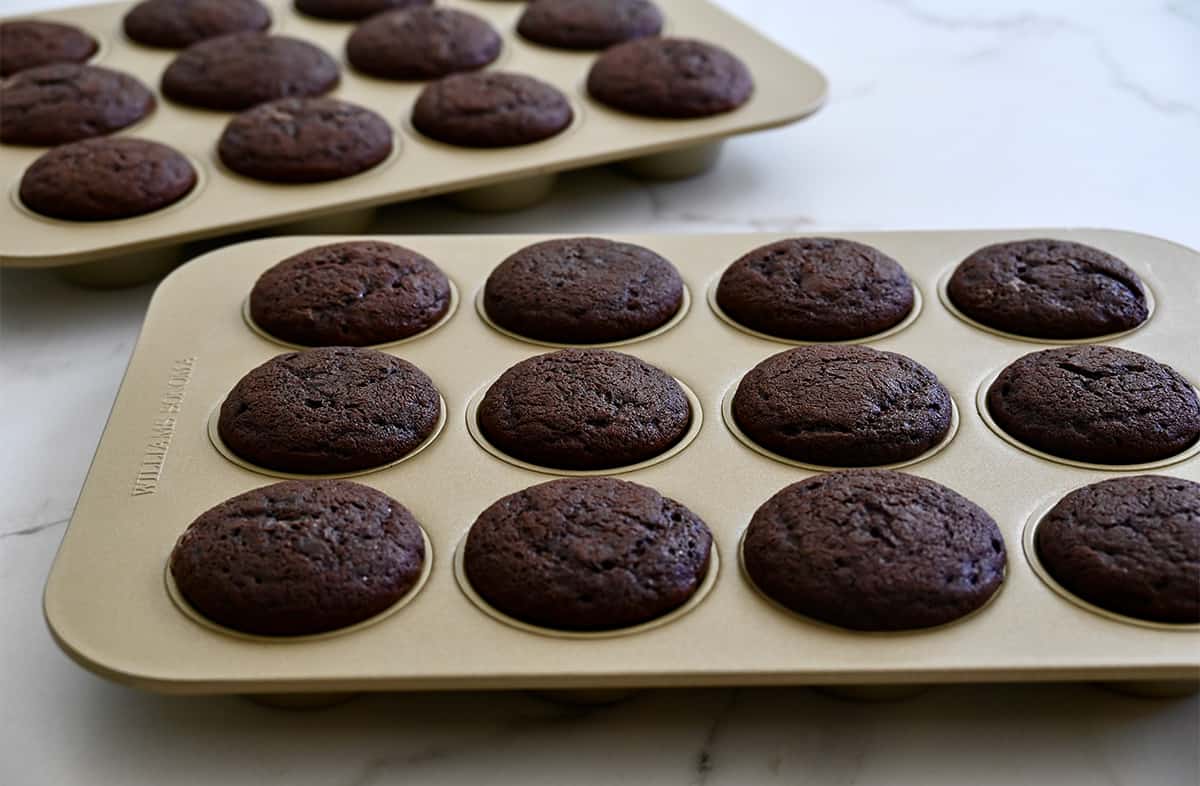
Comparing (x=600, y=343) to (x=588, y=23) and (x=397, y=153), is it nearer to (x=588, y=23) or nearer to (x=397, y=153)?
(x=397, y=153)

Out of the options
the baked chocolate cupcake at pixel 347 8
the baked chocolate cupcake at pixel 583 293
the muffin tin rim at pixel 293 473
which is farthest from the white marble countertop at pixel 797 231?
the baked chocolate cupcake at pixel 347 8

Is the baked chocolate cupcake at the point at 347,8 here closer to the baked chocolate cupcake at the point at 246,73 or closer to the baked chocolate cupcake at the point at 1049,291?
the baked chocolate cupcake at the point at 246,73

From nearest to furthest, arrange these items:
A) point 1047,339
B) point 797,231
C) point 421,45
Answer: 1. point 1047,339
2. point 797,231
3. point 421,45

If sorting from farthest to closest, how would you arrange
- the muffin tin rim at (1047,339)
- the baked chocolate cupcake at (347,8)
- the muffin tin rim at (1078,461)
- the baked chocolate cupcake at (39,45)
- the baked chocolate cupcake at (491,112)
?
the baked chocolate cupcake at (347,8)
the baked chocolate cupcake at (39,45)
the baked chocolate cupcake at (491,112)
the muffin tin rim at (1047,339)
the muffin tin rim at (1078,461)

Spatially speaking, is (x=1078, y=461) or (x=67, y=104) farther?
(x=67, y=104)

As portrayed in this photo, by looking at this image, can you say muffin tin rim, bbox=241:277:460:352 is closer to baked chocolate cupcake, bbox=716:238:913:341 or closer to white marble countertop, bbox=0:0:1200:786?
white marble countertop, bbox=0:0:1200:786

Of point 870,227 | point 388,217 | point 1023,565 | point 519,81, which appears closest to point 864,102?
point 870,227

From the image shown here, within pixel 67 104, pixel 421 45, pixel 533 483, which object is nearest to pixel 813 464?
pixel 533 483

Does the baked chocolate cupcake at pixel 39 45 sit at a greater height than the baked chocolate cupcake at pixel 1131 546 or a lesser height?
lesser
